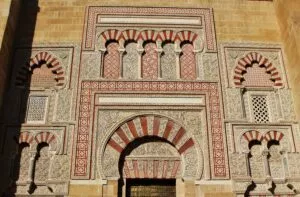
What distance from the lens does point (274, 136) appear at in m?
5.75

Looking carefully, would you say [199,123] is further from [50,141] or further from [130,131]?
[50,141]

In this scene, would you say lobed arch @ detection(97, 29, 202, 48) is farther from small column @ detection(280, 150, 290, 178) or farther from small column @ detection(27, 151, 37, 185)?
small column @ detection(280, 150, 290, 178)

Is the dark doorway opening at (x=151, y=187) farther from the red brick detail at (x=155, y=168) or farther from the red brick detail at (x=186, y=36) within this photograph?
the red brick detail at (x=186, y=36)

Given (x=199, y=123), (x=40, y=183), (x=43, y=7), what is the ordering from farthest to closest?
1. (x=43, y=7)
2. (x=199, y=123)
3. (x=40, y=183)

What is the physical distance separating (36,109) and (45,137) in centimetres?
54

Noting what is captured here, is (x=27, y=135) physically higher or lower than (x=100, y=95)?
lower

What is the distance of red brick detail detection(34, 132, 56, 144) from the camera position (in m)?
5.57

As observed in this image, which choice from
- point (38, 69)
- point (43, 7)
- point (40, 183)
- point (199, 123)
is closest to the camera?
point (40, 183)

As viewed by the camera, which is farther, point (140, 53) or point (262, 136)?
point (140, 53)

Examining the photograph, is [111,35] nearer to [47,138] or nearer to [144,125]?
[144,125]

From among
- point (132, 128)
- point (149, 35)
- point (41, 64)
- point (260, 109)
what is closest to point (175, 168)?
point (132, 128)

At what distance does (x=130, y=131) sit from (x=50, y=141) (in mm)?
1163

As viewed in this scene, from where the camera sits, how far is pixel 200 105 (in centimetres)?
589

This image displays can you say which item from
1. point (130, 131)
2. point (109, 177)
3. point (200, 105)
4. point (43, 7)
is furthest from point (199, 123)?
point (43, 7)
